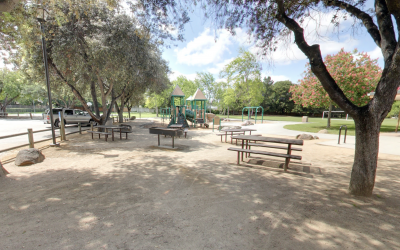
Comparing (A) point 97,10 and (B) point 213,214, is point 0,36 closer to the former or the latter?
(A) point 97,10

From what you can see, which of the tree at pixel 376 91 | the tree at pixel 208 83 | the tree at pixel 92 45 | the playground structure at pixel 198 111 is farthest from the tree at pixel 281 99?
the tree at pixel 376 91

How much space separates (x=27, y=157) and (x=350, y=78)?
19.2 m

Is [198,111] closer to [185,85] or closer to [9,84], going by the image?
[185,85]

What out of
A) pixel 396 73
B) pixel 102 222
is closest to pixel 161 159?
pixel 102 222

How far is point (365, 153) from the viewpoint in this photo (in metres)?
3.20

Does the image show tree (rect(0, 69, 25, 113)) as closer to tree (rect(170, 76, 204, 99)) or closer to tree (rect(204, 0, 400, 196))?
tree (rect(170, 76, 204, 99))

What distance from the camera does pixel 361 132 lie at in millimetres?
3174


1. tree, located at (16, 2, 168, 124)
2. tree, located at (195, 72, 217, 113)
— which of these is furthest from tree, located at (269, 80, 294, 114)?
tree, located at (16, 2, 168, 124)

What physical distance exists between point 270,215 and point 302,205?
2.49 feet

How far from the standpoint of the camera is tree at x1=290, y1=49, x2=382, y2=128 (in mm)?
13547

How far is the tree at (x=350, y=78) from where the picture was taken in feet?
44.4

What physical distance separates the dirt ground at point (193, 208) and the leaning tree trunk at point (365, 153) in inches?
10.0

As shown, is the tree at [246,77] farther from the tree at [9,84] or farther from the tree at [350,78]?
the tree at [9,84]

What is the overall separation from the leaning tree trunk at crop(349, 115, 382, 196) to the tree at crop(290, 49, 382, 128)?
13.3m
